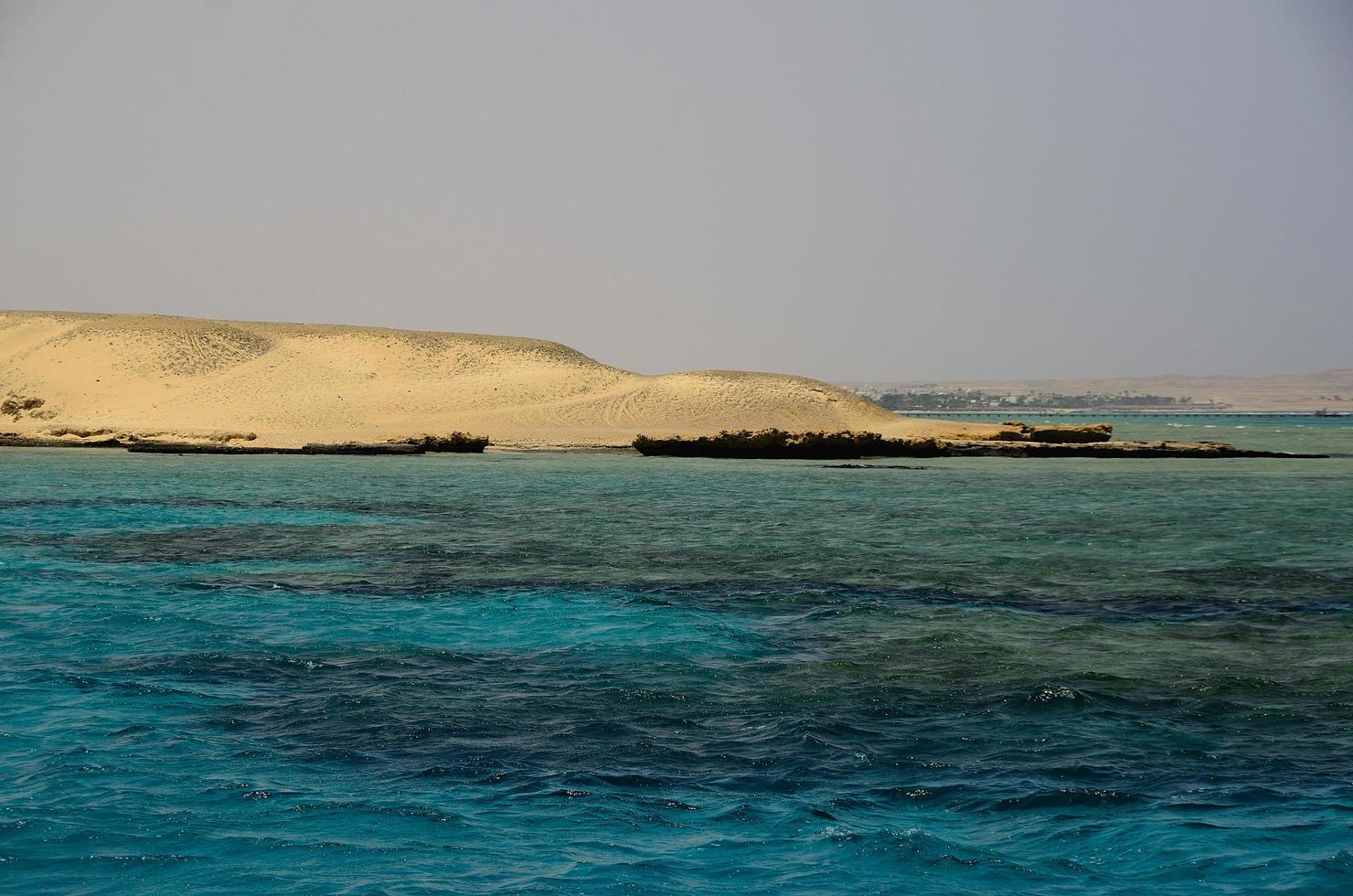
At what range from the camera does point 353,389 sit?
102375mm

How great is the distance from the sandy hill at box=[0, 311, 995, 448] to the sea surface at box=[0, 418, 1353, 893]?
51.0 meters

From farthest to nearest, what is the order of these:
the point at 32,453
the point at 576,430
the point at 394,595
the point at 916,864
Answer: the point at 576,430 → the point at 32,453 → the point at 394,595 → the point at 916,864

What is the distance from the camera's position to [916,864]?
6.67m

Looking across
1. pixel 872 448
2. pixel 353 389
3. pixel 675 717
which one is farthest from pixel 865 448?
pixel 353 389

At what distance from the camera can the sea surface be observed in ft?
22.2

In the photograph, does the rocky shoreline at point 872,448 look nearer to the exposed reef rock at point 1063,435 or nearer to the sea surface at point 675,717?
the exposed reef rock at point 1063,435

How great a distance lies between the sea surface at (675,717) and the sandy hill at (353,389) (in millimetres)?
51003

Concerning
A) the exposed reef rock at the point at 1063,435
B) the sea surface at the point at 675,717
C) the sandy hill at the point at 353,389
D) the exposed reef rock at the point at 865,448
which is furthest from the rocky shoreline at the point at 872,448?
the sea surface at the point at 675,717

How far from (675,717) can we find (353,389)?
3810 inches

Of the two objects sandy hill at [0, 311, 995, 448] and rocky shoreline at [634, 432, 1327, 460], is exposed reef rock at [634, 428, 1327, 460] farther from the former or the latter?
sandy hill at [0, 311, 995, 448]

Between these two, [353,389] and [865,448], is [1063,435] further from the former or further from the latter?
[353,389]

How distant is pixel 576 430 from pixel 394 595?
63.8 meters

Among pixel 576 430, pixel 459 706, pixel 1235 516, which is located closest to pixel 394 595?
pixel 459 706

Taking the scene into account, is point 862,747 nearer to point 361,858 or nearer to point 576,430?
point 361,858
